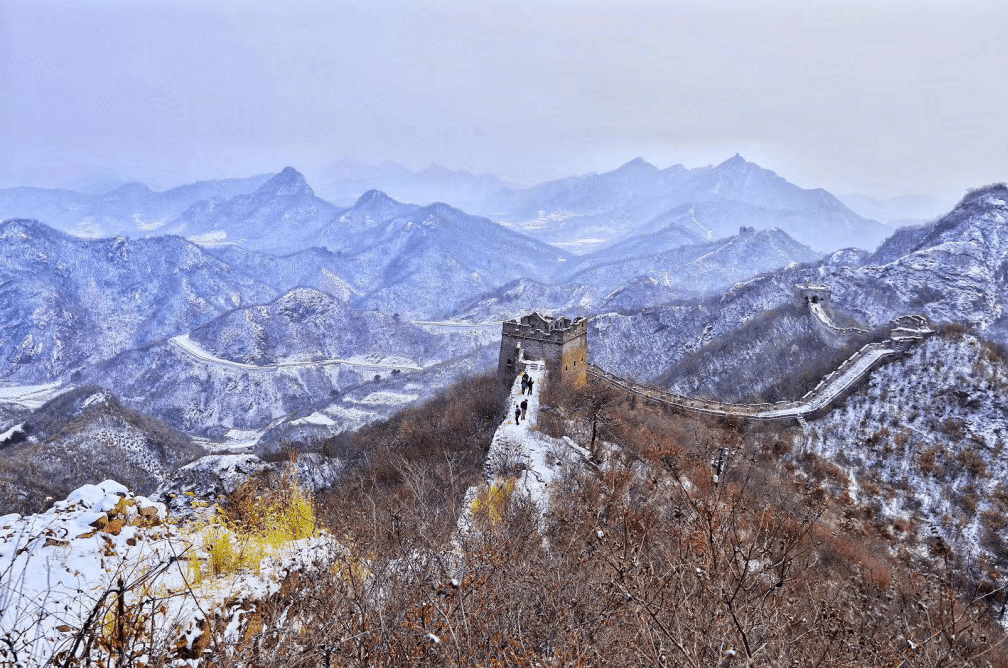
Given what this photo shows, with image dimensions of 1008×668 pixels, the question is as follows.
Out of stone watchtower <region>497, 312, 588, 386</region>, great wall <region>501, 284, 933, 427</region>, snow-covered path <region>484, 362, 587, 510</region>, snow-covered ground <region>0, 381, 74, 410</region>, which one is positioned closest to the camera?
snow-covered path <region>484, 362, 587, 510</region>

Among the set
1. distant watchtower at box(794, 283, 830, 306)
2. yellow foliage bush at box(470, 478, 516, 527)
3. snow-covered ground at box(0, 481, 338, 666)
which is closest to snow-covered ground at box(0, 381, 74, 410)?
yellow foliage bush at box(470, 478, 516, 527)

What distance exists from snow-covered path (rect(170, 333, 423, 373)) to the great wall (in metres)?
82.1

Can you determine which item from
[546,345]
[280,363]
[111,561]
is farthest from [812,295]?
[280,363]

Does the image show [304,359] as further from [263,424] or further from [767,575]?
[767,575]

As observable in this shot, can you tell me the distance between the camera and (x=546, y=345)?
96.2 ft

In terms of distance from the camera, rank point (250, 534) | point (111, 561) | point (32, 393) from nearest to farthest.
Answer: point (111, 561)
point (250, 534)
point (32, 393)

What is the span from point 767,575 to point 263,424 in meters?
93.3

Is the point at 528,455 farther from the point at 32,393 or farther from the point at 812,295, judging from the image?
the point at 32,393

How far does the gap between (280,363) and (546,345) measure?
9389 cm

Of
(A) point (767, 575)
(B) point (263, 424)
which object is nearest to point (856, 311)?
(A) point (767, 575)

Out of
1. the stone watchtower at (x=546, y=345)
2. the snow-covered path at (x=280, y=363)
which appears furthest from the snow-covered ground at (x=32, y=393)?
the stone watchtower at (x=546, y=345)

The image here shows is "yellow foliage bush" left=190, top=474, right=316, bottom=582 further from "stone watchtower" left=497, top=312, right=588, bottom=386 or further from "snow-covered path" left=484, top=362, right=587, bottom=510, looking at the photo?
"stone watchtower" left=497, top=312, right=588, bottom=386

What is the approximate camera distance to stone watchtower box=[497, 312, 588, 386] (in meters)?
29.0

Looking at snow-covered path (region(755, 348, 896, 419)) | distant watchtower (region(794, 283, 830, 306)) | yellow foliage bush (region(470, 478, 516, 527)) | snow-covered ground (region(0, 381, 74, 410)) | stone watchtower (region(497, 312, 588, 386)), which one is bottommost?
snow-covered ground (region(0, 381, 74, 410))
